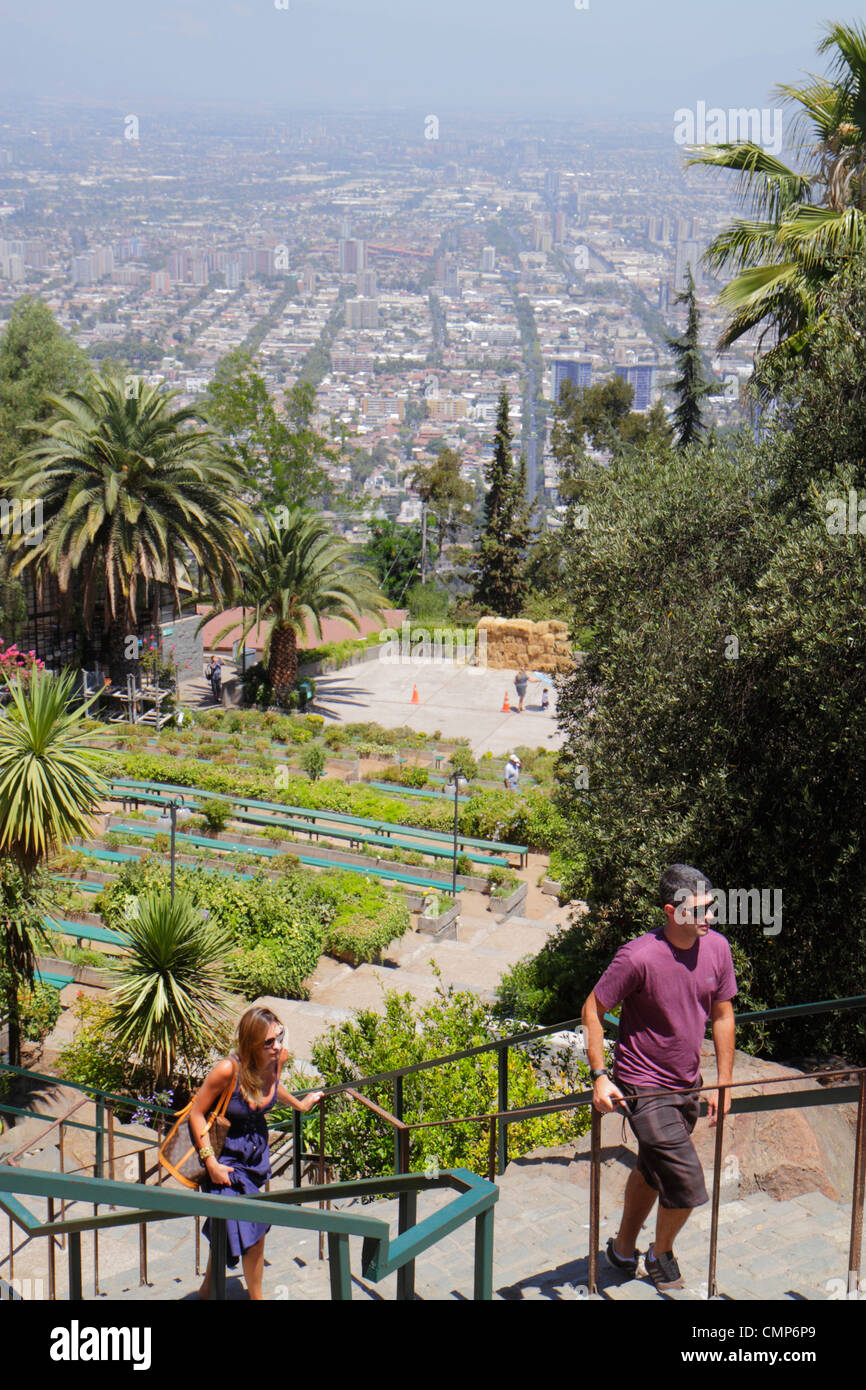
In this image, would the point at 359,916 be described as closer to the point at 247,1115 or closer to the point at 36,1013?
the point at 36,1013

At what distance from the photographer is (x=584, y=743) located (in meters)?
10.5

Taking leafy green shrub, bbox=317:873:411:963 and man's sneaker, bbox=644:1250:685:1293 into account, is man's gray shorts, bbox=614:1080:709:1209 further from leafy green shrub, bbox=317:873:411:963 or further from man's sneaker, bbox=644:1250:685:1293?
leafy green shrub, bbox=317:873:411:963

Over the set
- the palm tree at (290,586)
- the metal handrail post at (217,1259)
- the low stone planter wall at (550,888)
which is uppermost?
the palm tree at (290,586)

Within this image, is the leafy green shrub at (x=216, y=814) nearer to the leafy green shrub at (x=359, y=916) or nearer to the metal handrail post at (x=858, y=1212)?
the leafy green shrub at (x=359, y=916)

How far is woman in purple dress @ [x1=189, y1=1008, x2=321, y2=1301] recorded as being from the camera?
180 inches

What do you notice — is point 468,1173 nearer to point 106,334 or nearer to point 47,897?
point 47,897

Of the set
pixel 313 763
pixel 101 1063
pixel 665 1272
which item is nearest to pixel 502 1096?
pixel 665 1272

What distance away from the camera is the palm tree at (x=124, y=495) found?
82.4 feet

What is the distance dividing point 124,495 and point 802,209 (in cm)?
1790

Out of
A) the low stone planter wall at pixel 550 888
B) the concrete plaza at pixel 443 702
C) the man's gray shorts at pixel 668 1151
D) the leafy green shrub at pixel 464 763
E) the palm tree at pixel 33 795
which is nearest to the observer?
the man's gray shorts at pixel 668 1151

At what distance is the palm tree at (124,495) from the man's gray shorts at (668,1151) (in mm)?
21749

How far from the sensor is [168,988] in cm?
1012

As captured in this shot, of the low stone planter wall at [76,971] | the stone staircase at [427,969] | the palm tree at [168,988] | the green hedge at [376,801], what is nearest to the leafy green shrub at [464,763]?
the green hedge at [376,801]

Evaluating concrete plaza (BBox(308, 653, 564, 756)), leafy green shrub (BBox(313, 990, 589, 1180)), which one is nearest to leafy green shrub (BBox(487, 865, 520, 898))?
leafy green shrub (BBox(313, 990, 589, 1180))
